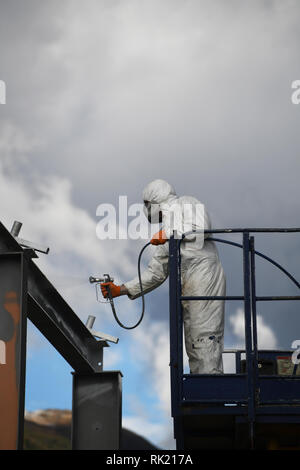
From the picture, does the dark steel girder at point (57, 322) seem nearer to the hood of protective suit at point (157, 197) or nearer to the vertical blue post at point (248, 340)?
the hood of protective suit at point (157, 197)

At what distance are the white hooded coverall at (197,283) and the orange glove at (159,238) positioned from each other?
0.11 m

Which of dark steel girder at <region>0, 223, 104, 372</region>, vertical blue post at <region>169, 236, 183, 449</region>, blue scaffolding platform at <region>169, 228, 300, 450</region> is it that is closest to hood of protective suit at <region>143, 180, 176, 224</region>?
vertical blue post at <region>169, 236, 183, 449</region>

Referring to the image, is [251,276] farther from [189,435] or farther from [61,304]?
[61,304]

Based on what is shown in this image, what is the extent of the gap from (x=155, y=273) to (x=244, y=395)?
1.88 m

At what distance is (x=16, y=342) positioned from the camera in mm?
9461

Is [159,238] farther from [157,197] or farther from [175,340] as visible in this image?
[175,340]

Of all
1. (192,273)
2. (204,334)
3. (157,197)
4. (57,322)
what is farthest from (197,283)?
(57,322)

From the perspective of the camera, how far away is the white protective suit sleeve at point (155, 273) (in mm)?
9797

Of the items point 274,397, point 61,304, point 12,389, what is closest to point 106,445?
point 61,304

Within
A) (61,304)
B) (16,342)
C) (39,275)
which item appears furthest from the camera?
(61,304)

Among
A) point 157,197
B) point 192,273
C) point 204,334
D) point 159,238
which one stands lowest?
point 204,334

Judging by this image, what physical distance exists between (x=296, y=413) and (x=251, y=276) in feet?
4.72

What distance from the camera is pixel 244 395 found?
28.6ft
